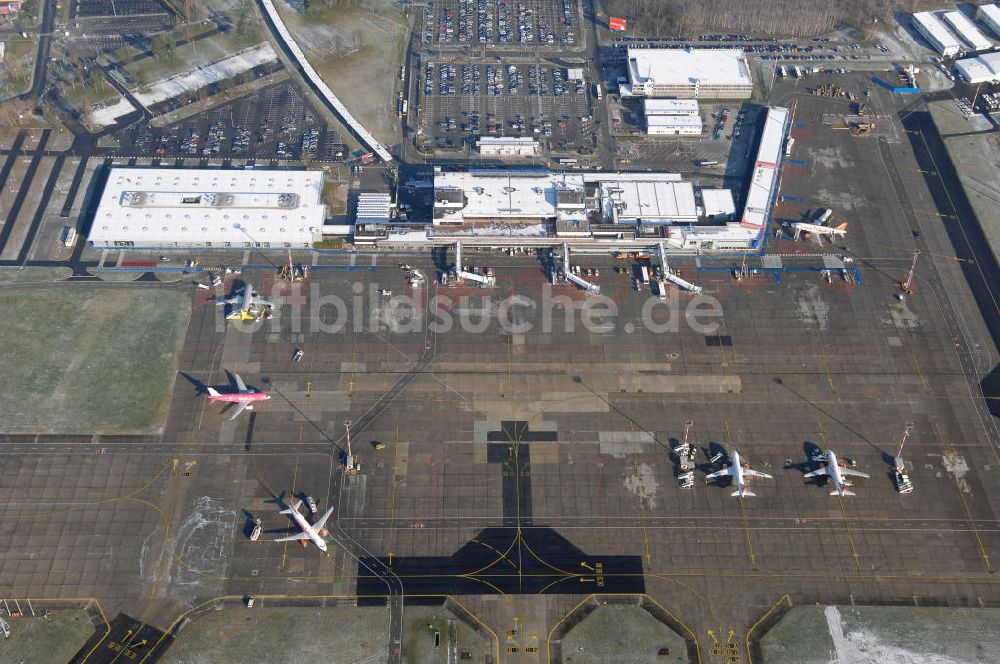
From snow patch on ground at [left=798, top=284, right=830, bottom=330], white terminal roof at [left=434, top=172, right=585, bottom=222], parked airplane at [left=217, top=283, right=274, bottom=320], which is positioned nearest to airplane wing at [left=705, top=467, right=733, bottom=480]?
snow patch on ground at [left=798, top=284, right=830, bottom=330]

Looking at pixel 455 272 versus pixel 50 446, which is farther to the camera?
pixel 455 272

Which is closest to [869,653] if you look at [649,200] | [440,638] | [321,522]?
[440,638]

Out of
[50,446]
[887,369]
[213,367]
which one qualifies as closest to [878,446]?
[887,369]

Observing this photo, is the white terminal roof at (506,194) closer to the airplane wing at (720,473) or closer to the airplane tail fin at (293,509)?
the airplane wing at (720,473)

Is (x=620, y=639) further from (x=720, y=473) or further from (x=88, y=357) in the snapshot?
(x=88, y=357)

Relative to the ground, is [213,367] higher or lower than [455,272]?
lower

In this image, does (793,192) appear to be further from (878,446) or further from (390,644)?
(390,644)

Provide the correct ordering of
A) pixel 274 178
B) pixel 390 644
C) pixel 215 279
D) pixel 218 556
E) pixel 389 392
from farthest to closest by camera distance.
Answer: pixel 274 178, pixel 215 279, pixel 389 392, pixel 218 556, pixel 390 644

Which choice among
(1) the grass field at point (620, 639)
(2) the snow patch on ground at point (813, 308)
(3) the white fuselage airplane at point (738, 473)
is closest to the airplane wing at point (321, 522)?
(1) the grass field at point (620, 639)
